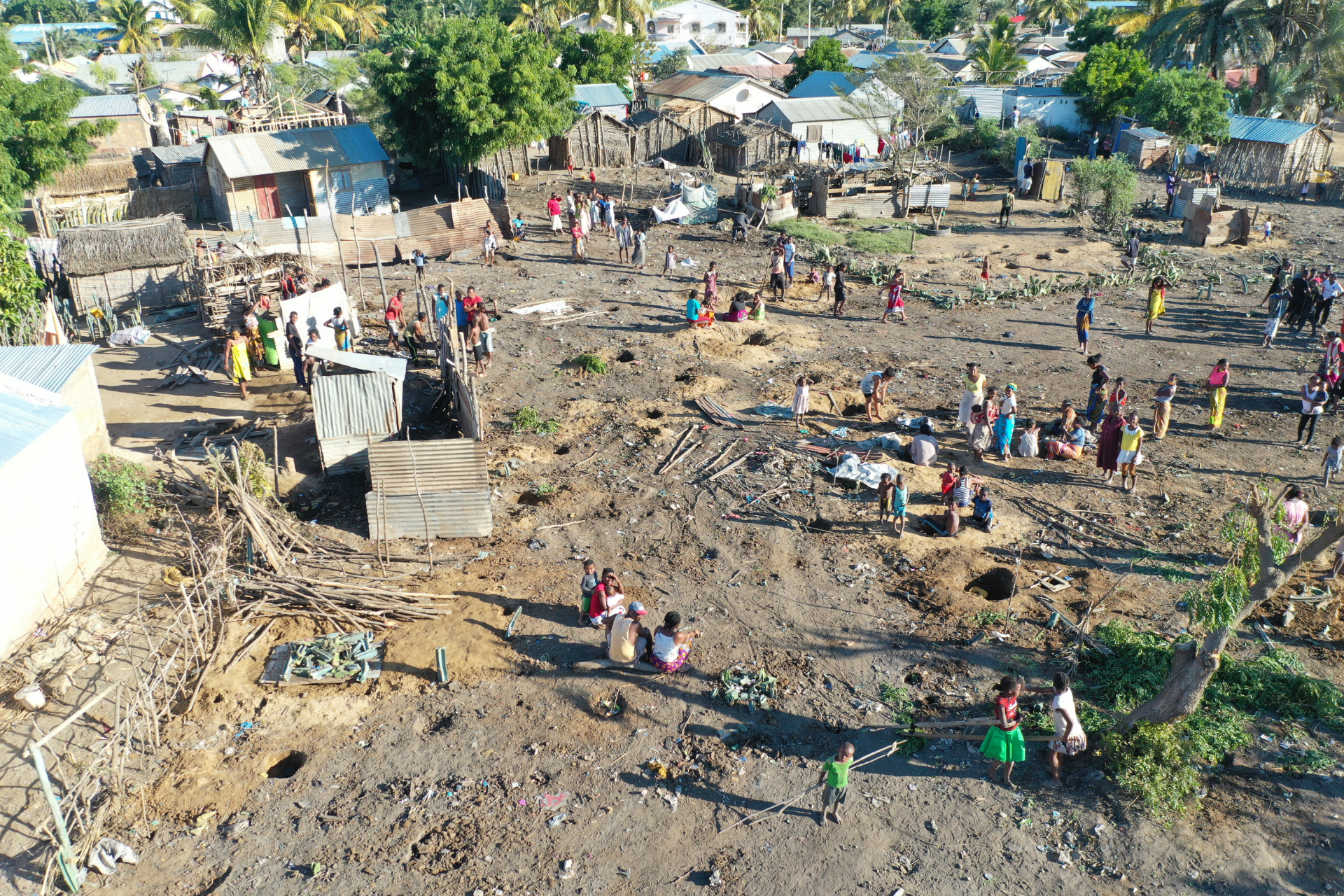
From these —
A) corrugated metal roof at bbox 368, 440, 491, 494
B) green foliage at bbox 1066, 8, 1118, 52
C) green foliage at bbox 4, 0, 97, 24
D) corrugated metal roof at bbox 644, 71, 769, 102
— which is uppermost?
green foliage at bbox 4, 0, 97, 24

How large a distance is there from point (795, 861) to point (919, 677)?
274 centimetres

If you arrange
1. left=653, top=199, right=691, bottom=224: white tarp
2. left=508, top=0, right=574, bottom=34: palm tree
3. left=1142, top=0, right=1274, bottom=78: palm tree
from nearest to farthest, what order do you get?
left=653, top=199, right=691, bottom=224: white tarp, left=1142, top=0, right=1274, bottom=78: palm tree, left=508, top=0, right=574, bottom=34: palm tree

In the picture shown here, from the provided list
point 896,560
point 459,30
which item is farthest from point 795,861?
point 459,30

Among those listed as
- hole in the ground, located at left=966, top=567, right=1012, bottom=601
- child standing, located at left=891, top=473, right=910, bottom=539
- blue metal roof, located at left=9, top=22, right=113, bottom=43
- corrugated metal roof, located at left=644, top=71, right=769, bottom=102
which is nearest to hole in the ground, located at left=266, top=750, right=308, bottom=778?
child standing, located at left=891, top=473, right=910, bottom=539

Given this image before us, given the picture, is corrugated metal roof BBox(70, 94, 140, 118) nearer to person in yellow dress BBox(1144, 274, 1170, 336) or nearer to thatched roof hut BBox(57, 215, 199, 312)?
thatched roof hut BBox(57, 215, 199, 312)

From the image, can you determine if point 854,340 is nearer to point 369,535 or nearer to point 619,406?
point 619,406

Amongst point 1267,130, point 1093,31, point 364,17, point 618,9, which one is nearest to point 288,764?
point 1267,130

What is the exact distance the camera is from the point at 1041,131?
137ft

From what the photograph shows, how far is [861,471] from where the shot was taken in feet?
44.5

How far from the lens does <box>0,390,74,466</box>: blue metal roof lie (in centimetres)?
1038

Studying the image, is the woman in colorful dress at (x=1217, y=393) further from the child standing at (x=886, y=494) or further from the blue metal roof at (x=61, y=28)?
the blue metal roof at (x=61, y=28)

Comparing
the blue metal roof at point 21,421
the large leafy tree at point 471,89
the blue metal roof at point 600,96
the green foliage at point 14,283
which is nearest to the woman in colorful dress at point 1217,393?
the blue metal roof at point 21,421

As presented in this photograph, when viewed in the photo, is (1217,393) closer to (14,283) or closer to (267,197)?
(14,283)

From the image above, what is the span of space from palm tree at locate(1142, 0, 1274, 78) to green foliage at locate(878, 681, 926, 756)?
38114 mm
